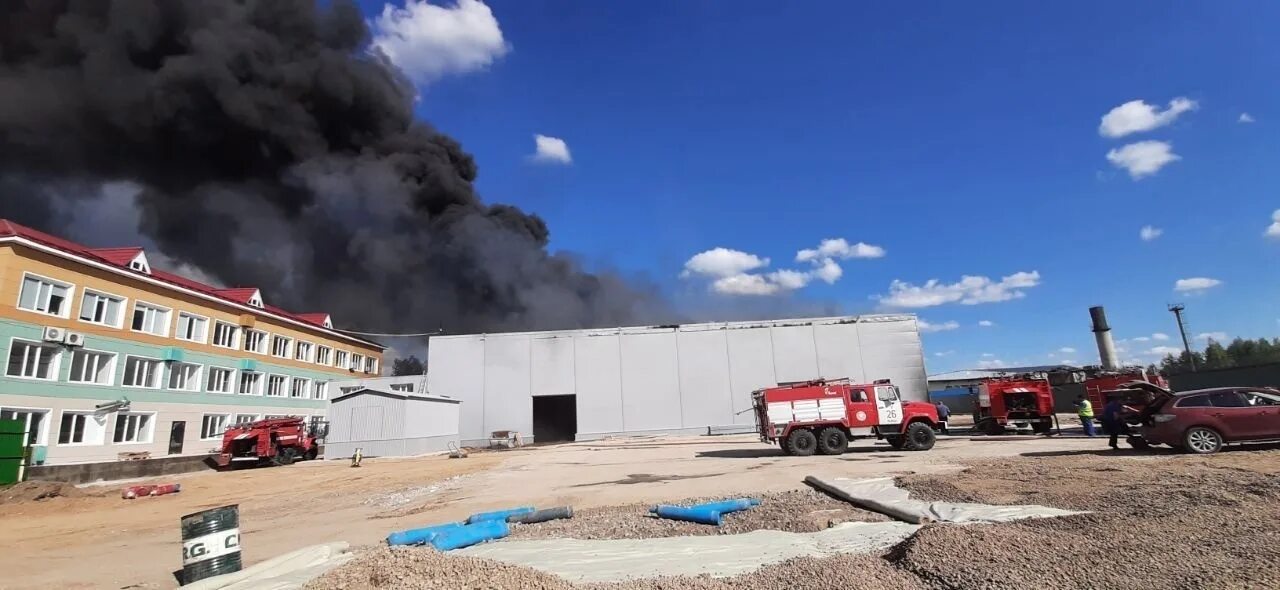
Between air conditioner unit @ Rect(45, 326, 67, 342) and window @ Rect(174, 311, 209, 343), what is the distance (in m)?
7.00

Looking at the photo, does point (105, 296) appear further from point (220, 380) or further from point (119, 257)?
point (220, 380)

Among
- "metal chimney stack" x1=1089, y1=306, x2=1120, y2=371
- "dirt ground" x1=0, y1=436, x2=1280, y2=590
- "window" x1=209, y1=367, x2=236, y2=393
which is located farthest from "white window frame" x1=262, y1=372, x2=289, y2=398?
"metal chimney stack" x1=1089, y1=306, x2=1120, y2=371

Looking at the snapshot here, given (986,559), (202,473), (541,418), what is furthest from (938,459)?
(541,418)

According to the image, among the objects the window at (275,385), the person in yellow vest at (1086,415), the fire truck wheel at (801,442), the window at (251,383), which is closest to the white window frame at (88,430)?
the window at (251,383)

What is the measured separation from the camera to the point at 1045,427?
24500 millimetres

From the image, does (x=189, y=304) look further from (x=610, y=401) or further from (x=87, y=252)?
(x=610, y=401)

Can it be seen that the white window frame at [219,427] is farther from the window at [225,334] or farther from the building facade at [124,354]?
the window at [225,334]

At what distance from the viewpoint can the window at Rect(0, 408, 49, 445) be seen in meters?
21.0

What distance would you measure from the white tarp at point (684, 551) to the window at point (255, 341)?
116 ft

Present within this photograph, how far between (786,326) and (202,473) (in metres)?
30.6

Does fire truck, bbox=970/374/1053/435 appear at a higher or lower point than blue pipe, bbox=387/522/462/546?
higher

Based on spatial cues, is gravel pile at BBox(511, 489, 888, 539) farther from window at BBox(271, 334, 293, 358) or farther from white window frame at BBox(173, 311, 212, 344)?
window at BBox(271, 334, 293, 358)

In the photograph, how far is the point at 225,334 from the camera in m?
33.4

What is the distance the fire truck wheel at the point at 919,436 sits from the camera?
18.1 meters
